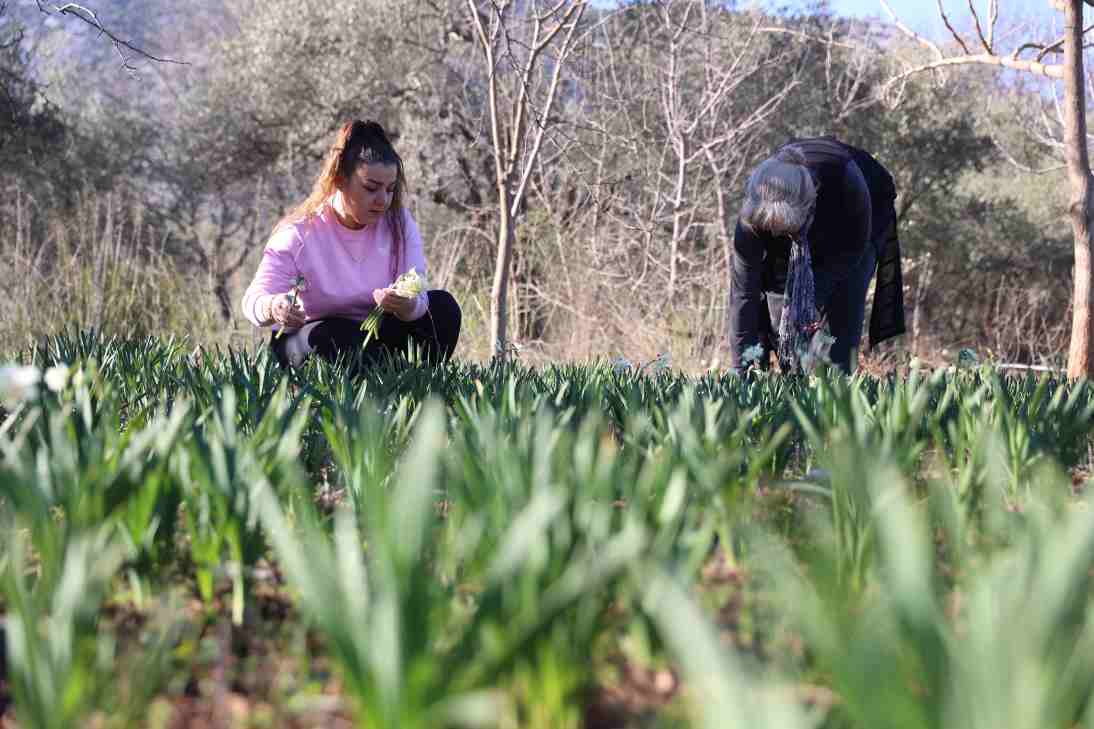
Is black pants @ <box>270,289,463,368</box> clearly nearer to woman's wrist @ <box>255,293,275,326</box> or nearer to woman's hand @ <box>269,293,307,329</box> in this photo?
woman's wrist @ <box>255,293,275,326</box>

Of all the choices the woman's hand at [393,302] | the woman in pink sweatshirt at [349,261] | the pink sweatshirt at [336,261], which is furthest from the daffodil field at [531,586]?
the pink sweatshirt at [336,261]

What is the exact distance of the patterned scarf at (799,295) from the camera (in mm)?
4328

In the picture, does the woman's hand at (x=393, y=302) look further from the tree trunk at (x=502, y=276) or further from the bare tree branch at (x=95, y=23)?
the tree trunk at (x=502, y=276)

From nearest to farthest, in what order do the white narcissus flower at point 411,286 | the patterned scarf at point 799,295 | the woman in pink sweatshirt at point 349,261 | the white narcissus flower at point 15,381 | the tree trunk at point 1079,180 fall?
the white narcissus flower at point 15,381 → the white narcissus flower at point 411,286 → the woman in pink sweatshirt at point 349,261 → the patterned scarf at point 799,295 → the tree trunk at point 1079,180

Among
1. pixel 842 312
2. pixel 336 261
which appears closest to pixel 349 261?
pixel 336 261

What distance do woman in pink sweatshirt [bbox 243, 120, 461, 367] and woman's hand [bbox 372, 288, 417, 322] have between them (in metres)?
0.04

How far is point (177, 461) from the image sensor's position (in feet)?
5.06

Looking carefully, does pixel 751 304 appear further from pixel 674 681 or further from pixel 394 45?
pixel 394 45

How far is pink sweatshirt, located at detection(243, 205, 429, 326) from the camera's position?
435 cm

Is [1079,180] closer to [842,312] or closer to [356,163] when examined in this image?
[842,312]

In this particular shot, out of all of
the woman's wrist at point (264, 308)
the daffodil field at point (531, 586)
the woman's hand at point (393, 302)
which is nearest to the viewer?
the daffodil field at point (531, 586)

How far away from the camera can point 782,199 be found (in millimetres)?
4262

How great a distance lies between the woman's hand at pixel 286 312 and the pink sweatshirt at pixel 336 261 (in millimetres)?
419

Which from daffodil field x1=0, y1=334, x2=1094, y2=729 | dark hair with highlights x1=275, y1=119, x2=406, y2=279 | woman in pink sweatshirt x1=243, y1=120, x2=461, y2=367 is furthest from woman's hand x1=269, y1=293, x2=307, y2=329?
daffodil field x1=0, y1=334, x2=1094, y2=729
